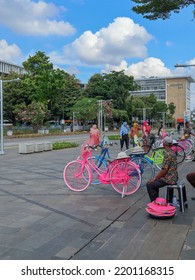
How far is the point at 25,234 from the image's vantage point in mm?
4535

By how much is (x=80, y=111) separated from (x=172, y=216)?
53853mm

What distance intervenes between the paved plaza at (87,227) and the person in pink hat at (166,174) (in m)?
0.45

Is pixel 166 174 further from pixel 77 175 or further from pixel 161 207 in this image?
pixel 77 175

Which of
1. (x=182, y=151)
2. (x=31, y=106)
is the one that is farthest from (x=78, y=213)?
(x=31, y=106)

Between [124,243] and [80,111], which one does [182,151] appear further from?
[80,111]

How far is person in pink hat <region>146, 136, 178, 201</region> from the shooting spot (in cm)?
550

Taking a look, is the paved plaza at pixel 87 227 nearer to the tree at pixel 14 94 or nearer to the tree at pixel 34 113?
the tree at pixel 34 113

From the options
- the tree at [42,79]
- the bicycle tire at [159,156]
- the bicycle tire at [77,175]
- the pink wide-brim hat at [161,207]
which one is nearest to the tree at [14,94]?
the tree at [42,79]

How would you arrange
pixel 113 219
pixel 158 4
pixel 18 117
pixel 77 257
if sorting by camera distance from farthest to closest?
pixel 18 117 < pixel 158 4 < pixel 113 219 < pixel 77 257

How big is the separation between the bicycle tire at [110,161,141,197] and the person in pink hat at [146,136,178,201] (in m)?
1.06

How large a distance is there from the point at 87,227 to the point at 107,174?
217 cm

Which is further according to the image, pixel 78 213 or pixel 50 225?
pixel 78 213

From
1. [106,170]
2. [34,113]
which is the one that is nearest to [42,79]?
[34,113]

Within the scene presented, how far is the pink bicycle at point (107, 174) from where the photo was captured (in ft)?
22.0
